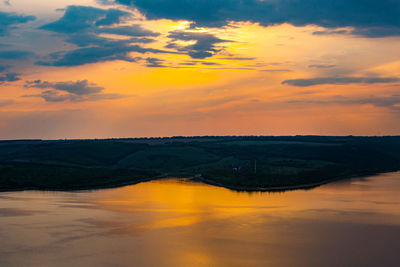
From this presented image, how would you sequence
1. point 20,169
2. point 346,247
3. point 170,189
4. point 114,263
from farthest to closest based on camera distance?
point 20,169 < point 170,189 < point 346,247 < point 114,263

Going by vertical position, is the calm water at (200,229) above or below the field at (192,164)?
below

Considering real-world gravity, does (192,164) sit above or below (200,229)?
above

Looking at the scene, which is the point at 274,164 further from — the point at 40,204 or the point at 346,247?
the point at 346,247

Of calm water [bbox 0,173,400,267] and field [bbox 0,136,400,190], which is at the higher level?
field [bbox 0,136,400,190]

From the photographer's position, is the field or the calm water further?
the field

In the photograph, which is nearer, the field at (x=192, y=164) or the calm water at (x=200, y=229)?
the calm water at (x=200, y=229)

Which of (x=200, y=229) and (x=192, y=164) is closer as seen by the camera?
(x=200, y=229)

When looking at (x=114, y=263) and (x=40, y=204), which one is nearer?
(x=114, y=263)

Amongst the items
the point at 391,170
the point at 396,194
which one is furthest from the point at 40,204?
the point at 391,170
